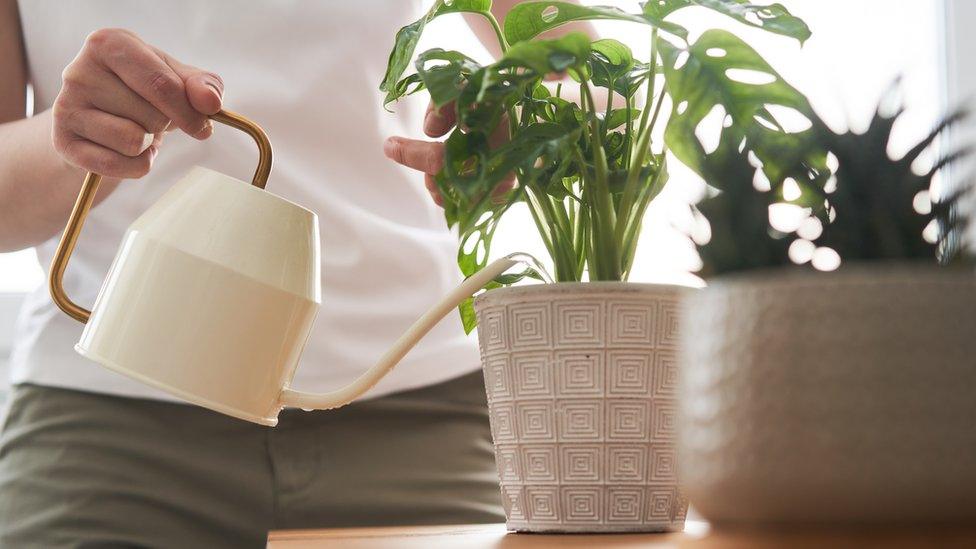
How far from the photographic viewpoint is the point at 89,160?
608mm

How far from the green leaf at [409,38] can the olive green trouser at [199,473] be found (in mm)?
336

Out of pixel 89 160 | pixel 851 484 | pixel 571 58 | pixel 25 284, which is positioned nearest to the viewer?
pixel 851 484

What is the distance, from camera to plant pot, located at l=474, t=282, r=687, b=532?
1.77 ft

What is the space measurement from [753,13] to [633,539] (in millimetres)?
286

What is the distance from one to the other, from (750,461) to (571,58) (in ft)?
0.94

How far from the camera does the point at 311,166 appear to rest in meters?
0.91

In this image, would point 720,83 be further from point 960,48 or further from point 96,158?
point 960,48

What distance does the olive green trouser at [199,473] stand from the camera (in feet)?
2.69

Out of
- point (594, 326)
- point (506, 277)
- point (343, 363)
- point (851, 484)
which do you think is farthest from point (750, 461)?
point (343, 363)

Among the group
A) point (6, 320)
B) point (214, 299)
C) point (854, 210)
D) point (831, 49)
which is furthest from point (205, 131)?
point (831, 49)

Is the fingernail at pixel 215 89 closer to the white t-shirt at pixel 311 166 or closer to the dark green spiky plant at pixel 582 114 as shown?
the dark green spiky plant at pixel 582 114

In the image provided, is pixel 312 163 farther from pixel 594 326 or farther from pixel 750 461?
pixel 750 461

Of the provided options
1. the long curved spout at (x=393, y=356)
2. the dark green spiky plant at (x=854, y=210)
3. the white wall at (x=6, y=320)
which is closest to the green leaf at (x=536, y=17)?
the long curved spout at (x=393, y=356)

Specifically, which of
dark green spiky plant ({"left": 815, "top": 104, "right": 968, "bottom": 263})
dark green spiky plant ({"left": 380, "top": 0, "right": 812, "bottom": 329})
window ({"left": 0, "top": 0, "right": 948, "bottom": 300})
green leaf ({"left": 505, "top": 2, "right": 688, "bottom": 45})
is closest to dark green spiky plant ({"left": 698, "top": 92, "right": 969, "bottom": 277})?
dark green spiky plant ({"left": 815, "top": 104, "right": 968, "bottom": 263})
